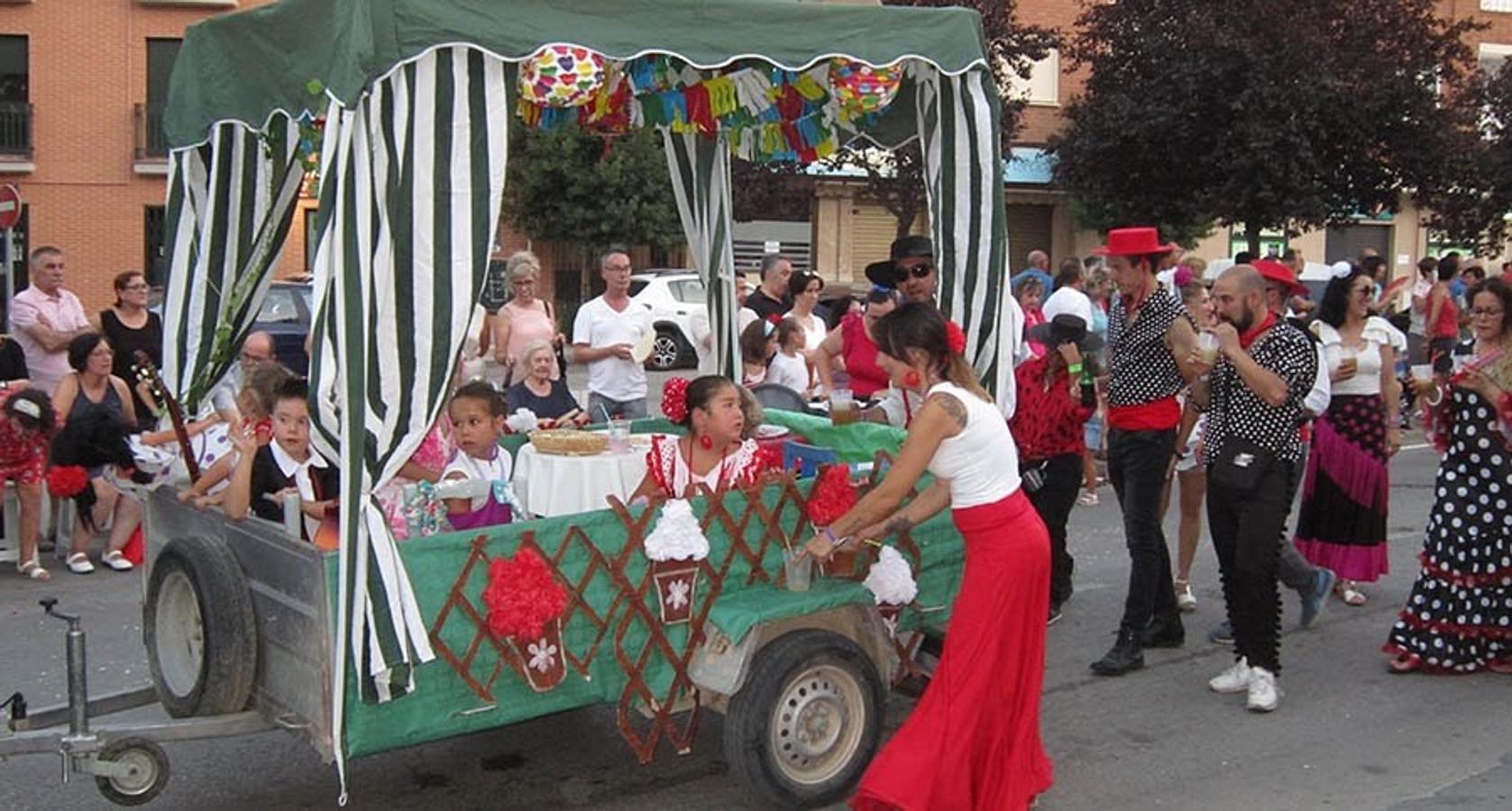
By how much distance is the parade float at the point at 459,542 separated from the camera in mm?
4520

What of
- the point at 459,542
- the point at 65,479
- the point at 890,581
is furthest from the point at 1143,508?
the point at 65,479

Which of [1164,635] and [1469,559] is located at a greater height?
[1469,559]

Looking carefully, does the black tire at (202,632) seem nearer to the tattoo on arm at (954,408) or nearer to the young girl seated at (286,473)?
the young girl seated at (286,473)

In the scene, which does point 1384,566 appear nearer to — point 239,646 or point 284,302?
point 239,646

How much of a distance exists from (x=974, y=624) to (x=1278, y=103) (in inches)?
765

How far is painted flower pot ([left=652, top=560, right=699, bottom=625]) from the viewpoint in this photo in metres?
5.03

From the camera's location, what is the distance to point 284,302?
1730 cm

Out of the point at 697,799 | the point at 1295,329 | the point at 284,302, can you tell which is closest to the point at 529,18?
the point at 697,799

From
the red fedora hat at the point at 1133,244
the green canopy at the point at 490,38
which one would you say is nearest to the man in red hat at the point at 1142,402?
the red fedora hat at the point at 1133,244

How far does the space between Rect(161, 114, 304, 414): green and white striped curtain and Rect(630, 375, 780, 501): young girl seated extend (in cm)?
183

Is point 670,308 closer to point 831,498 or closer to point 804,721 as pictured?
point 831,498

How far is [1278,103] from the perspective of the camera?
875 inches

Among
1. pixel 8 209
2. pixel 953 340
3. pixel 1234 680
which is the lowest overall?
pixel 1234 680

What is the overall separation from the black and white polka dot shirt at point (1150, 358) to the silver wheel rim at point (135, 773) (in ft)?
14.0
